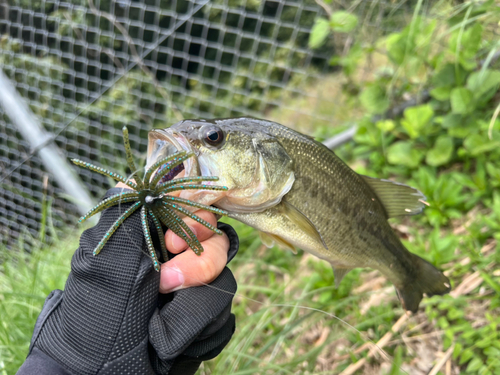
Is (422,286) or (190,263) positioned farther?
(422,286)

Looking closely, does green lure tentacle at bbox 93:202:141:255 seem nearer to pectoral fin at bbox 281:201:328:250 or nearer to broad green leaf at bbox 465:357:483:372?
pectoral fin at bbox 281:201:328:250

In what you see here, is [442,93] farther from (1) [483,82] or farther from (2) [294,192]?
(2) [294,192]

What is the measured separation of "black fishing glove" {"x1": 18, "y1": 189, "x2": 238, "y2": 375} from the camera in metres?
1.18

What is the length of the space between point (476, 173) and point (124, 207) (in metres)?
2.46

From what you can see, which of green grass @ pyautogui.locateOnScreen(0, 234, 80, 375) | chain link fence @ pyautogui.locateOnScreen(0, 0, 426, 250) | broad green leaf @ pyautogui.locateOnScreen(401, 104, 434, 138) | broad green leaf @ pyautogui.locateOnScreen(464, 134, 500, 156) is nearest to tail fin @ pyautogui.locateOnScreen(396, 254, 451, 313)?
broad green leaf @ pyautogui.locateOnScreen(464, 134, 500, 156)

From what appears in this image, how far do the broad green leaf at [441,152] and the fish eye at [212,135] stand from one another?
1984 millimetres

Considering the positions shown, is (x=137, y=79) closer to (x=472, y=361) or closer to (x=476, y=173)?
(x=476, y=173)

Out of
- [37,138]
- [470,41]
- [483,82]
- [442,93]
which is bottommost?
[37,138]

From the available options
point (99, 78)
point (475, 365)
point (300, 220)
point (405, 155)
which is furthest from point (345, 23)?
point (99, 78)

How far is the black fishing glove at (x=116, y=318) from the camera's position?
118cm

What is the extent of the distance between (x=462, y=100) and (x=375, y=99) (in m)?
0.68

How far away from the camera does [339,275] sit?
5.94 ft

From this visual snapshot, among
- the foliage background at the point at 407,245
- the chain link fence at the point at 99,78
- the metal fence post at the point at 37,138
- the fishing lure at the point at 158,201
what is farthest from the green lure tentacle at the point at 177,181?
the chain link fence at the point at 99,78

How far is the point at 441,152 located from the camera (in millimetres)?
2697
